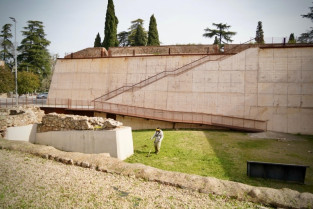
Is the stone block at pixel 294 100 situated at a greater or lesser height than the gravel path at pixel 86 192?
greater

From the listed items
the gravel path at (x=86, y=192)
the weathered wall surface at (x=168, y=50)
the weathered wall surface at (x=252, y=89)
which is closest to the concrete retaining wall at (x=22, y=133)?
the gravel path at (x=86, y=192)

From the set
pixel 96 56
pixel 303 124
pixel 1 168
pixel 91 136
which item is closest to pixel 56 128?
pixel 91 136

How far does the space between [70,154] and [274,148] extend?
1289 centimetres

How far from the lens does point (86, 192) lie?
20.6 feet

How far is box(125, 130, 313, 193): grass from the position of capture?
904 centimetres

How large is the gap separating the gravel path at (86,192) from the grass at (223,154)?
2984 mm

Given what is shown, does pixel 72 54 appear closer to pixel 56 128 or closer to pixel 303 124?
pixel 56 128

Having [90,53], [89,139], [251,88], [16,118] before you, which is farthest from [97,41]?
[89,139]

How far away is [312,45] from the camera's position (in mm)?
17672

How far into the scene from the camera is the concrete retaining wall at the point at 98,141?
11.1 m

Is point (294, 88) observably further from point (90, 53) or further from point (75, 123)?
point (90, 53)

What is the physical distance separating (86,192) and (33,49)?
45.9 meters

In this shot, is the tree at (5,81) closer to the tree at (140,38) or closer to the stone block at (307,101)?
the tree at (140,38)

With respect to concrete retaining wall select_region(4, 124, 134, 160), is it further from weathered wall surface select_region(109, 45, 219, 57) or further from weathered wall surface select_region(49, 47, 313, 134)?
weathered wall surface select_region(109, 45, 219, 57)
